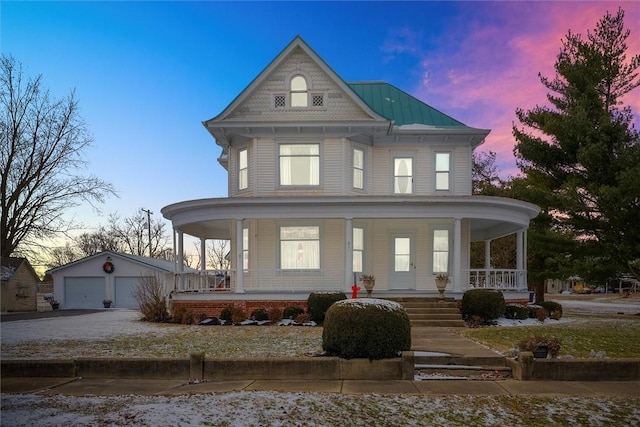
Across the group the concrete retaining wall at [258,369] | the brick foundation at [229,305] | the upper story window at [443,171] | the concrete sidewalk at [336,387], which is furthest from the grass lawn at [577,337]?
the upper story window at [443,171]

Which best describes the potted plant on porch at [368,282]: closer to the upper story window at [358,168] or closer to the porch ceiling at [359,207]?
the porch ceiling at [359,207]

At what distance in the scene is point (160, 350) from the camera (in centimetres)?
1098

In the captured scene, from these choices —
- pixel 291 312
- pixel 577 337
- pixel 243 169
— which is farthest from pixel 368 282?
pixel 243 169

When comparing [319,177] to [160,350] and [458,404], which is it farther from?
[458,404]

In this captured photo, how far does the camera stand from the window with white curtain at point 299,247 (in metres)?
19.3

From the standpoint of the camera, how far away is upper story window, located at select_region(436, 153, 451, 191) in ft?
67.5

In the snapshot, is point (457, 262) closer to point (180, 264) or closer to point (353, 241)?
point (353, 241)

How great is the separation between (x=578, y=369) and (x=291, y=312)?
10.1 metres

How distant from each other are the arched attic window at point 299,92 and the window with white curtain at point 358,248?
5593mm

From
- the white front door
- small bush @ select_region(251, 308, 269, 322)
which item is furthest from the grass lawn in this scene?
small bush @ select_region(251, 308, 269, 322)

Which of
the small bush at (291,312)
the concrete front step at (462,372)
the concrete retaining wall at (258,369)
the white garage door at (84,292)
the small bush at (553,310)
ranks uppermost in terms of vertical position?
the concrete retaining wall at (258,369)

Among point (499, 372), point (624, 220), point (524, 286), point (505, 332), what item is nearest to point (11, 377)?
point (499, 372)

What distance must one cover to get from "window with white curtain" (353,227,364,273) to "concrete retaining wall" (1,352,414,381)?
11138 millimetres

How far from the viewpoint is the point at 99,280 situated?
108 ft
